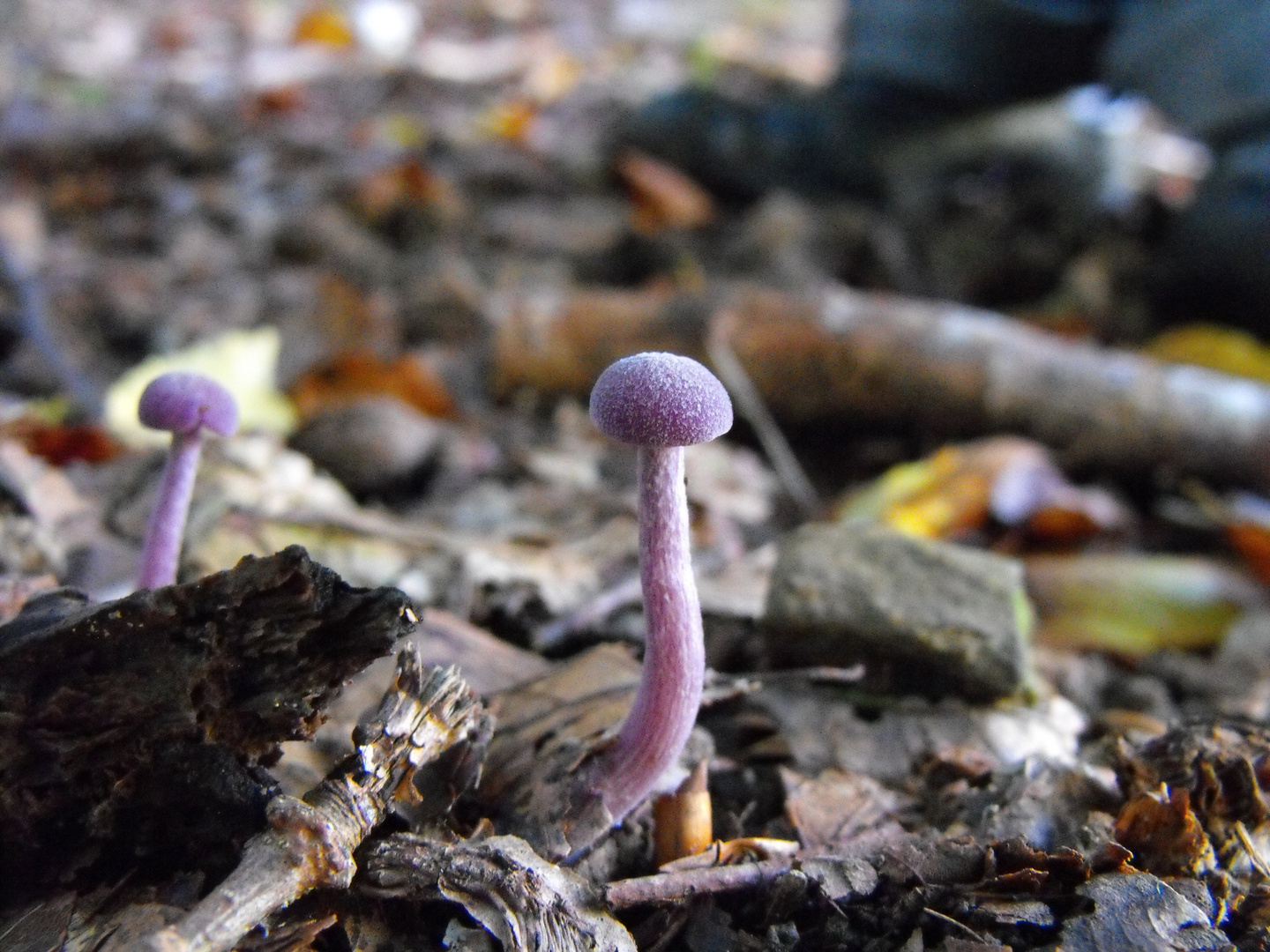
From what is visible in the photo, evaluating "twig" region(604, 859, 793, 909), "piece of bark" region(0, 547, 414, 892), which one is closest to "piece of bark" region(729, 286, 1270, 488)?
"twig" region(604, 859, 793, 909)

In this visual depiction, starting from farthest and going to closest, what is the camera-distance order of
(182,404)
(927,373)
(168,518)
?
(927,373), (168,518), (182,404)

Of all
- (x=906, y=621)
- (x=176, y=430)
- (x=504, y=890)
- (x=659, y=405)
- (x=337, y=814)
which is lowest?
(x=906, y=621)

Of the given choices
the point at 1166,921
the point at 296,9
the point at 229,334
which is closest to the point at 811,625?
the point at 1166,921

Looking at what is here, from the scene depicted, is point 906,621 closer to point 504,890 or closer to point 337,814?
point 504,890

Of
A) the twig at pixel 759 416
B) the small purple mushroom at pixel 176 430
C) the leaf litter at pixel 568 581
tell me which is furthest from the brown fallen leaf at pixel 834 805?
the twig at pixel 759 416

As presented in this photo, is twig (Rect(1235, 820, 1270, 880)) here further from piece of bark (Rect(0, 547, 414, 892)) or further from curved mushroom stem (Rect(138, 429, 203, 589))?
curved mushroom stem (Rect(138, 429, 203, 589))

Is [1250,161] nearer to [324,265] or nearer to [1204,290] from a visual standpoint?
[1204,290]

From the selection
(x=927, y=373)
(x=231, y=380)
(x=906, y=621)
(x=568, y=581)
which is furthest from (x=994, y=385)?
(x=231, y=380)
